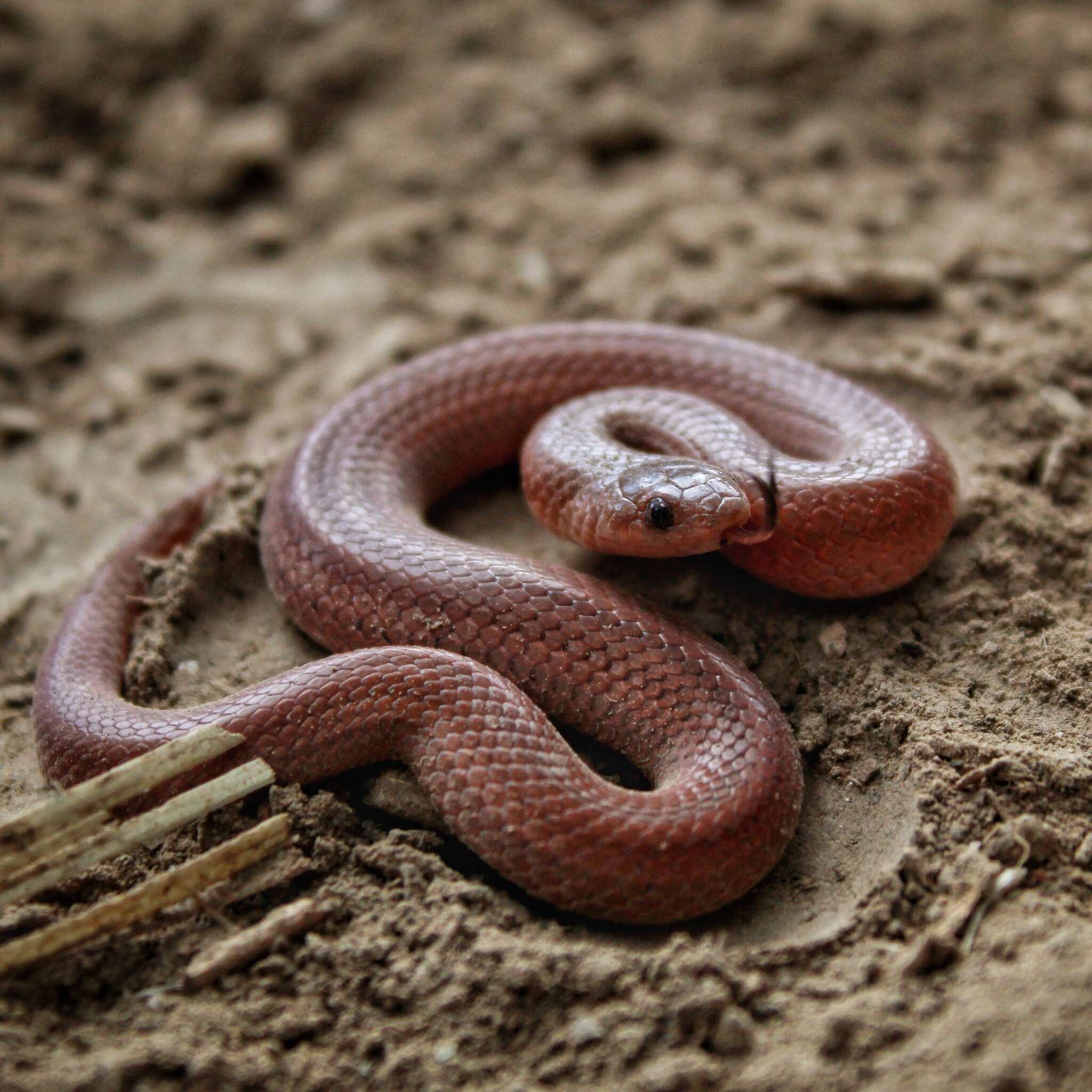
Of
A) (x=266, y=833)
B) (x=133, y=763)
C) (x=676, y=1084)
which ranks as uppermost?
(x=133, y=763)

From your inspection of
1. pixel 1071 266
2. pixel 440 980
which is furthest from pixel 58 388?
pixel 1071 266

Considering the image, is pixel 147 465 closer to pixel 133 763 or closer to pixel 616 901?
pixel 133 763

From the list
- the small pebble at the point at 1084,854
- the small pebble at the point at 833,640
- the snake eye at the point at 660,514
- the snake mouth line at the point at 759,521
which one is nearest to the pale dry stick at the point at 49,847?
the snake eye at the point at 660,514

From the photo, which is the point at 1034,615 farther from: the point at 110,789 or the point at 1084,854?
the point at 110,789

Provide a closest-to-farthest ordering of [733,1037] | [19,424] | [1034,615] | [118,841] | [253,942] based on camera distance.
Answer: [733,1037] → [253,942] → [118,841] → [1034,615] → [19,424]

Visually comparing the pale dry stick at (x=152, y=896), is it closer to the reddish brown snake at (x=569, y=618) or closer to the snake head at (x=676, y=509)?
the reddish brown snake at (x=569, y=618)

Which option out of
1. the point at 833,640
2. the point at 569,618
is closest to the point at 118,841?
the point at 569,618
